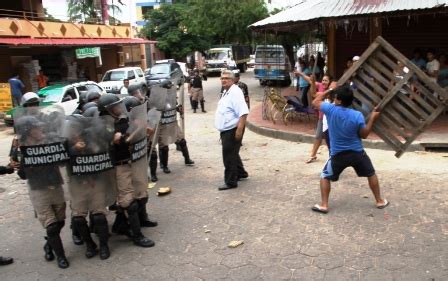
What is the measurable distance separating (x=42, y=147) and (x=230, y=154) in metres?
2.89

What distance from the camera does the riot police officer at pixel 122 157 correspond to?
4574 mm

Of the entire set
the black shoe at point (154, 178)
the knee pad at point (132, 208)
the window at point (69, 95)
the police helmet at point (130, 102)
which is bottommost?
the black shoe at point (154, 178)

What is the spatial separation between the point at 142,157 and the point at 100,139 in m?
0.62

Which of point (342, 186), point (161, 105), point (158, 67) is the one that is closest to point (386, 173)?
point (342, 186)

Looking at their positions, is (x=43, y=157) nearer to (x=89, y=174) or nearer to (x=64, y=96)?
(x=89, y=174)

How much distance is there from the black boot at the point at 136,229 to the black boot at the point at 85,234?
16.4 inches

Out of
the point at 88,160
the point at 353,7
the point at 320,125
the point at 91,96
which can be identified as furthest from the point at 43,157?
the point at 353,7

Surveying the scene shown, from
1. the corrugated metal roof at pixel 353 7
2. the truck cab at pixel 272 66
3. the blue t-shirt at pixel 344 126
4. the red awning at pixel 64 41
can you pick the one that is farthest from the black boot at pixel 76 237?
the truck cab at pixel 272 66

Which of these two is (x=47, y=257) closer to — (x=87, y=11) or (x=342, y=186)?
(x=342, y=186)

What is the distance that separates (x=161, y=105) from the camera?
7344 millimetres

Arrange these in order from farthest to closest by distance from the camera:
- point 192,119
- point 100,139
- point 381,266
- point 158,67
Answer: point 158,67
point 192,119
point 100,139
point 381,266

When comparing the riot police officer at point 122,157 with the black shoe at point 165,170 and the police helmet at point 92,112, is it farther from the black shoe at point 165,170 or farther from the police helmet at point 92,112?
the black shoe at point 165,170

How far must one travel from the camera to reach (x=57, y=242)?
4438mm

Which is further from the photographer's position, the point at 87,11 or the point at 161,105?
the point at 87,11
